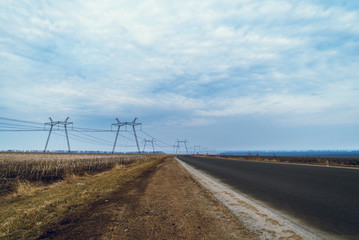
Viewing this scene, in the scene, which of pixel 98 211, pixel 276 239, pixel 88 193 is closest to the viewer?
pixel 276 239

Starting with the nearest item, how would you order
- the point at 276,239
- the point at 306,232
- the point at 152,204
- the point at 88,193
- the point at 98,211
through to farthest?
the point at 276,239
the point at 306,232
the point at 98,211
the point at 152,204
the point at 88,193

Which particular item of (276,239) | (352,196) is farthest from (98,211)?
(352,196)

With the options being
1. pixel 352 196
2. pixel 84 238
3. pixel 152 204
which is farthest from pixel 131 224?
pixel 352 196

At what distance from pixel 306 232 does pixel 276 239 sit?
2.83 feet

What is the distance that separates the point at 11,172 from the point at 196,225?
21141mm

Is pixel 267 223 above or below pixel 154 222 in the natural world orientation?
above

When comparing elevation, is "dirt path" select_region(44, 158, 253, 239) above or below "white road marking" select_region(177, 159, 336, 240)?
below

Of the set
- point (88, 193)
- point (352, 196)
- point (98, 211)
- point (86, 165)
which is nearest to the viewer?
point (98, 211)

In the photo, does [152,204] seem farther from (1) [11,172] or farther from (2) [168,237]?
(1) [11,172]

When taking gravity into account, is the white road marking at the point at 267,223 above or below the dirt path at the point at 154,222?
above

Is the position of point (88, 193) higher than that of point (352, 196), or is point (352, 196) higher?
point (352, 196)

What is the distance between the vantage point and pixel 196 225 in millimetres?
4828

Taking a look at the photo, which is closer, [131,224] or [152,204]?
[131,224]

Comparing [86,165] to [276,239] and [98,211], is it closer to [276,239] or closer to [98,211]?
[98,211]
